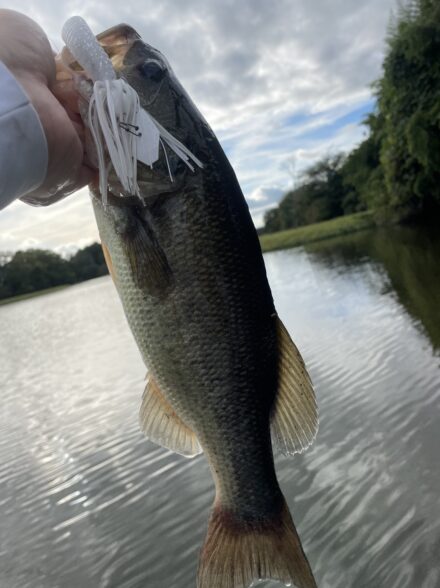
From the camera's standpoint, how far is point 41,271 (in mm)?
77875

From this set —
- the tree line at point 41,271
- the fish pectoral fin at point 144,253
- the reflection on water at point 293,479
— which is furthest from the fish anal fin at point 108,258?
the tree line at point 41,271

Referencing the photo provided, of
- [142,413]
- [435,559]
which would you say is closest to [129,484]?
[435,559]

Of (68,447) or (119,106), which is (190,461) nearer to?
(68,447)

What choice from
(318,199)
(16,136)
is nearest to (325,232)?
(318,199)

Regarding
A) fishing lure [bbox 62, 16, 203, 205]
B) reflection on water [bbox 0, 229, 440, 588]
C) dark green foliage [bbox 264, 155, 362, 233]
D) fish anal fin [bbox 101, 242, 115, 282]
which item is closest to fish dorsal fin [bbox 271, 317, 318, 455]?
fish anal fin [bbox 101, 242, 115, 282]

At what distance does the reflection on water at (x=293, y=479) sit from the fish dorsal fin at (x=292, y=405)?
231 centimetres

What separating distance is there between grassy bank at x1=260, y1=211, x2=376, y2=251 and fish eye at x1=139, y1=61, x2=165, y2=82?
42.4 metres

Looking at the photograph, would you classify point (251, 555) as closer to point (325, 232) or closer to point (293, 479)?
point (293, 479)

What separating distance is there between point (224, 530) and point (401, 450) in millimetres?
3690

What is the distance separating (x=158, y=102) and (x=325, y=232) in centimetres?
4945

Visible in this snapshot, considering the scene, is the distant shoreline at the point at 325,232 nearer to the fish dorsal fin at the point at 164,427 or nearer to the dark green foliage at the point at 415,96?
the dark green foliage at the point at 415,96

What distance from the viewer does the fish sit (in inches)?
74.4

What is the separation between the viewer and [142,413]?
228 cm

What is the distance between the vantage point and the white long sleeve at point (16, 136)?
148 centimetres
